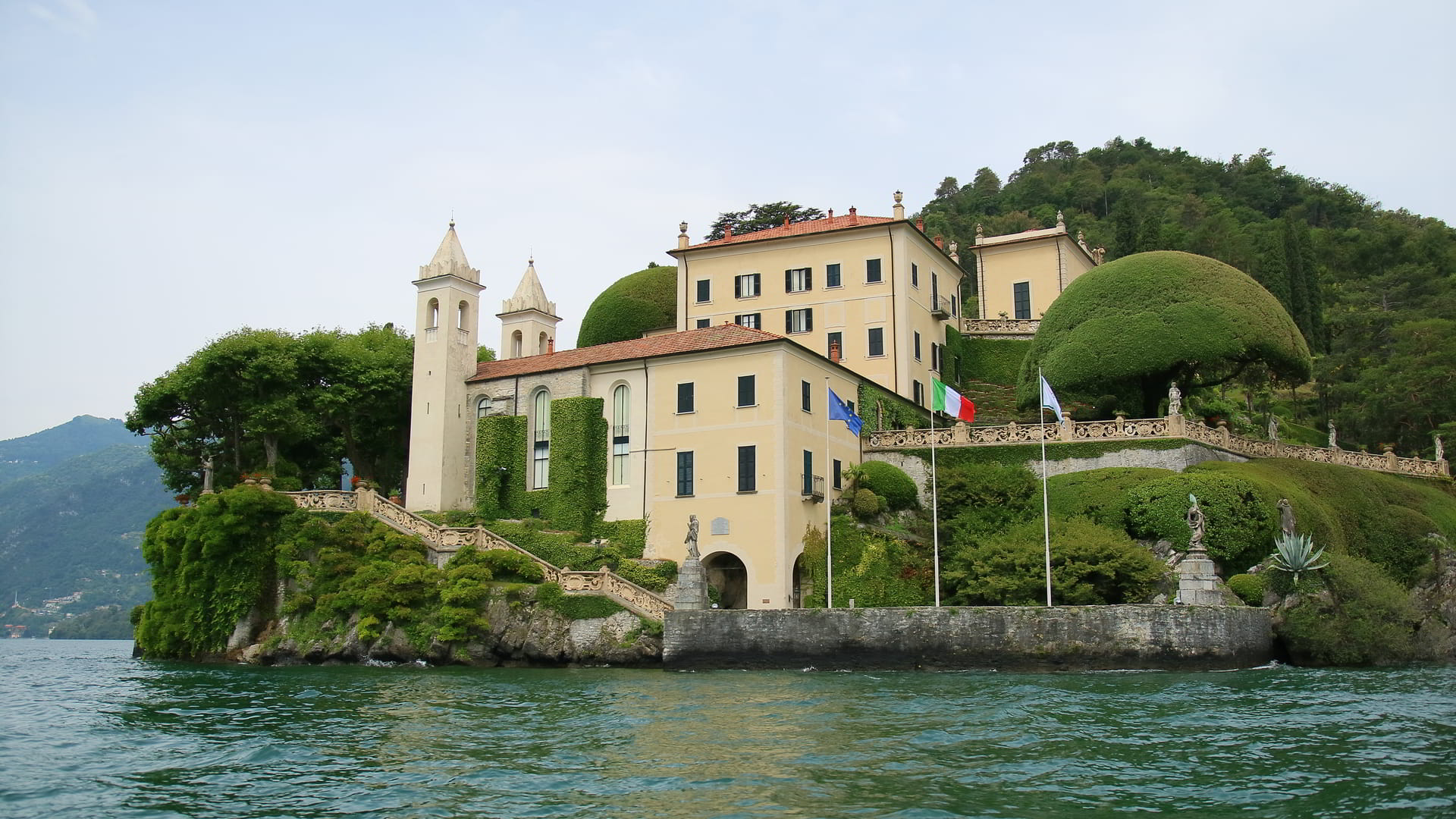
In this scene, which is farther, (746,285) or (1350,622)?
(746,285)

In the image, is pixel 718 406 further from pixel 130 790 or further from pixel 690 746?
pixel 130 790

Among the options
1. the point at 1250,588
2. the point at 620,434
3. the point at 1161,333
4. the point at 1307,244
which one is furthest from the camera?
the point at 1307,244

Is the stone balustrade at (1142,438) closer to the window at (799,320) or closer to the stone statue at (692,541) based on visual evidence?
the stone statue at (692,541)

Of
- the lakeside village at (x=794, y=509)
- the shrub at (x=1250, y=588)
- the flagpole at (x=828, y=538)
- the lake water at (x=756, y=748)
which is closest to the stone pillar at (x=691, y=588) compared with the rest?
the lakeside village at (x=794, y=509)

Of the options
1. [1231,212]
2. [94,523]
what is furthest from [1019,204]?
[94,523]

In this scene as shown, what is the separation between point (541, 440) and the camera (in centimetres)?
4609

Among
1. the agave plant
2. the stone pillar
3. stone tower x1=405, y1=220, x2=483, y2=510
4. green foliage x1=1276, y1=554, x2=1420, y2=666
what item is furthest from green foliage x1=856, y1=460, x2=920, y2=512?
stone tower x1=405, y1=220, x2=483, y2=510

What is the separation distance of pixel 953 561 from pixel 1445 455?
2845 centimetres

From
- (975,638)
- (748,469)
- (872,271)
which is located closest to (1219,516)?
(975,638)

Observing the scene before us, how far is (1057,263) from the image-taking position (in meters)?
61.7

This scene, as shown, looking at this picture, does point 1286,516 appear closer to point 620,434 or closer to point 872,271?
point 872,271

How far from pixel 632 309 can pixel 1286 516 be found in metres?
33.3

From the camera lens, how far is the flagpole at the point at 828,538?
123 feet

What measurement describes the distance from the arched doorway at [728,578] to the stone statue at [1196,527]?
1550 cm
